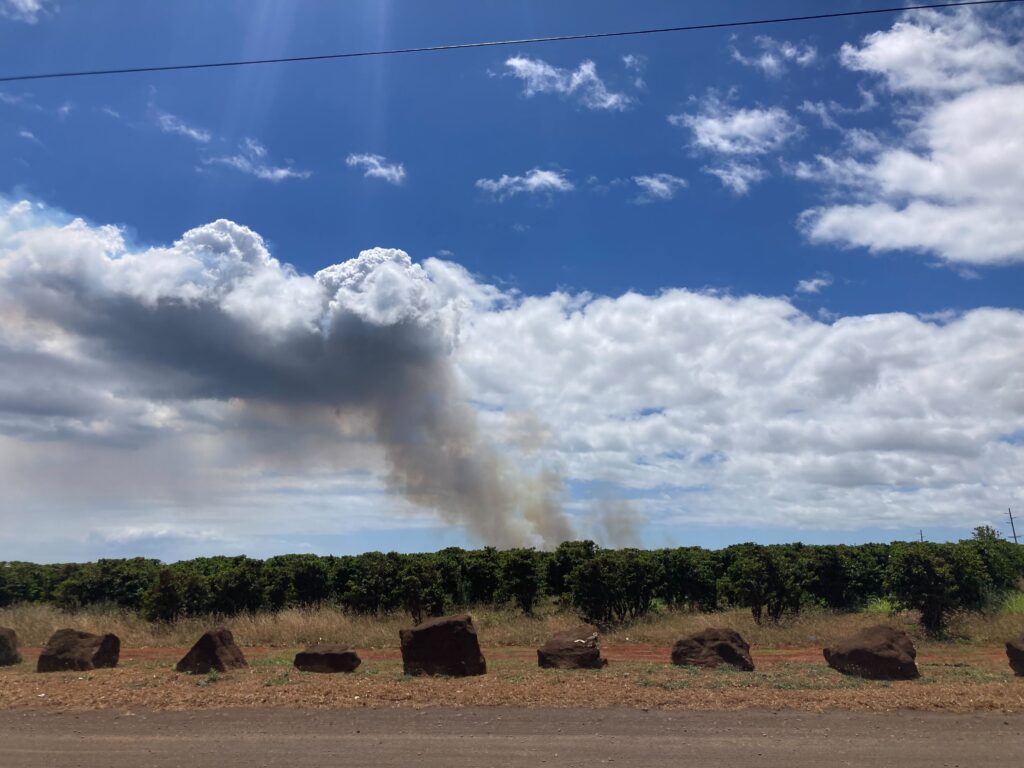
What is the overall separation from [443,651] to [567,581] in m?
10.3

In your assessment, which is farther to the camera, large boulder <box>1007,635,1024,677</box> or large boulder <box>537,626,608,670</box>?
large boulder <box>537,626,608,670</box>

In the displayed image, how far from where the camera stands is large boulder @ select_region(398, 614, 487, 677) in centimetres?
1345

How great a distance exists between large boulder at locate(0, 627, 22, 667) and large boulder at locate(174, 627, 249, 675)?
4893mm

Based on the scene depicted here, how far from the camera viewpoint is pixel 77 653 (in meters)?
14.8

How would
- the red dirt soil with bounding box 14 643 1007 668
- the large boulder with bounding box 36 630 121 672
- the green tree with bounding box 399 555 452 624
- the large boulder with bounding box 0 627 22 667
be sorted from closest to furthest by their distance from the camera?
the large boulder with bounding box 36 630 121 672 → the red dirt soil with bounding box 14 643 1007 668 → the large boulder with bounding box 0 627 22 667 → the green tree with bounding box 399 555 452 624

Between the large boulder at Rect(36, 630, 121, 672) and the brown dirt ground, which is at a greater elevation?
the large boulder at Rect(36, 630, 121, 672)

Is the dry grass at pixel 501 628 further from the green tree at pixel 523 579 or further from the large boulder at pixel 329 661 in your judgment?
the large boulder at pixel 329 661

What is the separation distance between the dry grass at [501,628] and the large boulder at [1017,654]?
5.80 m

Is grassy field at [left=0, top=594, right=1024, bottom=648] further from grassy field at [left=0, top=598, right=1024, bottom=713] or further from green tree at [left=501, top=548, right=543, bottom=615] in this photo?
green tree at [left=501, top=548, right=543, bottom=615]

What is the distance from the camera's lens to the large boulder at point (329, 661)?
13875 millimetres

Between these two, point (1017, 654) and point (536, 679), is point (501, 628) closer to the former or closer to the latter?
point (536, 679)

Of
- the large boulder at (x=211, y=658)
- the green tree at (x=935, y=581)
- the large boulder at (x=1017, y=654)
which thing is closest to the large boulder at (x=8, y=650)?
the large boulder at (x=211, y=658)

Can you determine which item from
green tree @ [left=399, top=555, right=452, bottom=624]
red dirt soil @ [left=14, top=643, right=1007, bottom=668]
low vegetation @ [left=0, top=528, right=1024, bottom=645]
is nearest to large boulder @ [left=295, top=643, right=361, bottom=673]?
red dirt soil @ [left=14, top=643, right=1007, bottom=668]

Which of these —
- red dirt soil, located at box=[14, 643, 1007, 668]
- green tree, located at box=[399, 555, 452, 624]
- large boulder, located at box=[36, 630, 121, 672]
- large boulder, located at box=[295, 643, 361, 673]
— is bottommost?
red dirt soil, located at box=[14, 643, 1007, 668]
